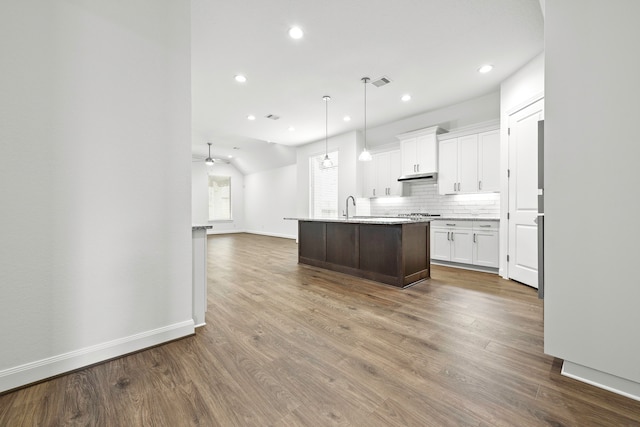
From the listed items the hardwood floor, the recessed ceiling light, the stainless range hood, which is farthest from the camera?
the stainless range hood

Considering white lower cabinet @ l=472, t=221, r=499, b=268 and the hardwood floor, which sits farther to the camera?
white lower cabinet @ l=472, t=221, r=499, b=268

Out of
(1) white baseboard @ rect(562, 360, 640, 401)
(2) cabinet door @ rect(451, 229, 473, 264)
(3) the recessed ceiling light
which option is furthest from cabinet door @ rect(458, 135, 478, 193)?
(1) white baseboard @ rect(562, 360, 640, 401)

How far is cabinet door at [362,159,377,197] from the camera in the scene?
6.48 metres

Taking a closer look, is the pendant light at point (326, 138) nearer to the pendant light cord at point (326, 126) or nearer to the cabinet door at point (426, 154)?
the pendant light cord at point (326, 126)

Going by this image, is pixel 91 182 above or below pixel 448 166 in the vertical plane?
below

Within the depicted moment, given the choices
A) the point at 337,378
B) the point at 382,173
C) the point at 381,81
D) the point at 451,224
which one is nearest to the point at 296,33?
the point at 381,81

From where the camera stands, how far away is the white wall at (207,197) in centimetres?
1077

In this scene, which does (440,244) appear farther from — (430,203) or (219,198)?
(219,198)

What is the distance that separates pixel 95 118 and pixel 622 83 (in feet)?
10.6

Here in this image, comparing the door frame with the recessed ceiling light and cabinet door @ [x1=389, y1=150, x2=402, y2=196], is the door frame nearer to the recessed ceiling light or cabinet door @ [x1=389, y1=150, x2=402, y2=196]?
cabinet door @ [x1=389, y1=150, x2=402, y2=196]

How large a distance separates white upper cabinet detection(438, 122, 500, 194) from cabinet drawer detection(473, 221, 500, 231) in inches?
22.3

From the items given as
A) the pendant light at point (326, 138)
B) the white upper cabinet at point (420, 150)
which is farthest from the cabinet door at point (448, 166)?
the pendant light at point (326, 138)

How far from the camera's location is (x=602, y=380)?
1573 mm

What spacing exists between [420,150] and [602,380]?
14.8ft
